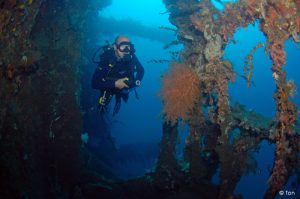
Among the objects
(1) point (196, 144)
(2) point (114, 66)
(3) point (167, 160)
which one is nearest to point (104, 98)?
(2) point (114, 66)

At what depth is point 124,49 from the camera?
20.6ft

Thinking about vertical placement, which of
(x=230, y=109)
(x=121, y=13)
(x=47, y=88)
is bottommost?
(x=230, y=109)

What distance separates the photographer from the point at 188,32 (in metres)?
5.68

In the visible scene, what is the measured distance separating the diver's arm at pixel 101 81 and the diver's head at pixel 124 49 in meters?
0.53

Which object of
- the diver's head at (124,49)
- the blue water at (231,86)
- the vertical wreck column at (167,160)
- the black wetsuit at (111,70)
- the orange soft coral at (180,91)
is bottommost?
the vertical wreck column at (167,160)

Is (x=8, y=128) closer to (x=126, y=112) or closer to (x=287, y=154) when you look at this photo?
(x=287, y=154)

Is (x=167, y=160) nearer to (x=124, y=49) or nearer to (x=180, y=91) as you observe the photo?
(x=180, y=91)

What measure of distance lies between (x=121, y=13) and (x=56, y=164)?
4161 inches

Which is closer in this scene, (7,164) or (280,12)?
(280,12)

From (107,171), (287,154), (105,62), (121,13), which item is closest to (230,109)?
(287,154)

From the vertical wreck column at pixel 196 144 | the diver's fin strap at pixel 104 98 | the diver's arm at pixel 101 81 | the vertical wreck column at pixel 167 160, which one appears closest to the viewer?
the vertical wreck column at pixel 196 144

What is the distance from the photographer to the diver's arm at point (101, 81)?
5.68 meters

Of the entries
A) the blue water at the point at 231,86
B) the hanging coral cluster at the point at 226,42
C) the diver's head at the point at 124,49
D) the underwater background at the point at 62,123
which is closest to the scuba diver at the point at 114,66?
the diver's head at the point at 124,49

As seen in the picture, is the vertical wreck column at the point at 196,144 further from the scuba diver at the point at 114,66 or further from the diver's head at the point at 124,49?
the diver's head at the point at 124,49
